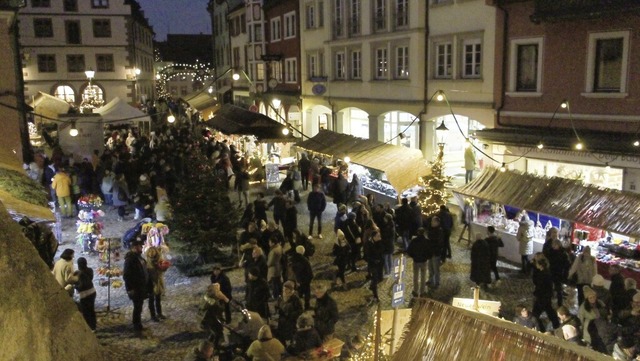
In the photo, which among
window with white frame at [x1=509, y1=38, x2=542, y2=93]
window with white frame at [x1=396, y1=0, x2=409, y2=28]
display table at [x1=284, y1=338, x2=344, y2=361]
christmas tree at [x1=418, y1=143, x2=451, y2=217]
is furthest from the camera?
window with white frame at [x1=396, y1=0, x2=409, y2=28]

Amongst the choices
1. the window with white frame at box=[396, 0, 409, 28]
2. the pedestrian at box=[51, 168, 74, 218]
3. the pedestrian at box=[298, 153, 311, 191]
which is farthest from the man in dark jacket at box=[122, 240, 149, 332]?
the window with white frame at box=[396, 0, 409, 28]

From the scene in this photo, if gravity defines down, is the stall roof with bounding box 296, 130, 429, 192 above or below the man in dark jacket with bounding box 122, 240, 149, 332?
above

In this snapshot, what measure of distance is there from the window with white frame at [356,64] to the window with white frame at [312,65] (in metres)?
3.86

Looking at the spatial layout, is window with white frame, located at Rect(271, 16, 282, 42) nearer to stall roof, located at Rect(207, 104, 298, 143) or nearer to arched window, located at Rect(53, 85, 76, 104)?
stall roof, located at Rect(207, 104, 298, 143)

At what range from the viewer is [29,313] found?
168 inches

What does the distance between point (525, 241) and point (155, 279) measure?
8.38m

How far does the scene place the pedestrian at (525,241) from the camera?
14.0m

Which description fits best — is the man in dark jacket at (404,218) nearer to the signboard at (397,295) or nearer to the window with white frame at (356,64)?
the signboard at (397,295)

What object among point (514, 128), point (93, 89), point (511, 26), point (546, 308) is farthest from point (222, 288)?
point (93, 89)

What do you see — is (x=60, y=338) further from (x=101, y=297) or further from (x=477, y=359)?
(x=101, y=297)

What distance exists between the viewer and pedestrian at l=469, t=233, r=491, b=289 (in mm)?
12445

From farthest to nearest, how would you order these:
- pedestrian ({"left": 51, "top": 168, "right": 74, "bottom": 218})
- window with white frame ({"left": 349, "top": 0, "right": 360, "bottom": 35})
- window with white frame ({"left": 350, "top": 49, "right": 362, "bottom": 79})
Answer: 1. window with white frame ({"left": 350, "top": 49, "right": 362, "bottom": 79})
2. window with white frame ({"left": 349, "top": 0, "right": 360, "bottom": 35})
3. pedestrian ({"left": 51, "top": 168, "right": 74, "bottom": 218})

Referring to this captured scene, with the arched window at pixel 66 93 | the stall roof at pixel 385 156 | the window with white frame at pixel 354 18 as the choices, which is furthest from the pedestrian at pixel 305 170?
the arched window at pixel 66 93

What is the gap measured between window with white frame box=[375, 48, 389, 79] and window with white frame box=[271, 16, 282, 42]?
11.7m
